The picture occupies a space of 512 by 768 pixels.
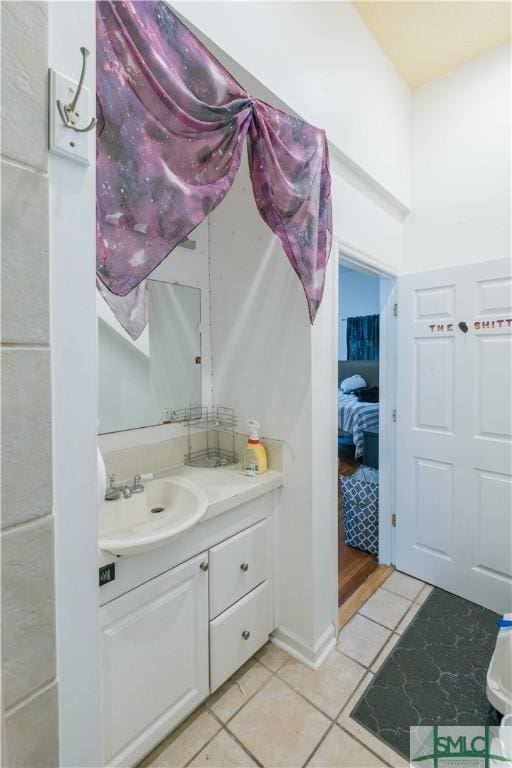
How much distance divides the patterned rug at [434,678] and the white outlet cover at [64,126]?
6.45ft

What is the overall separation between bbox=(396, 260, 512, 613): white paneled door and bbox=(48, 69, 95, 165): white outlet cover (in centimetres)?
207

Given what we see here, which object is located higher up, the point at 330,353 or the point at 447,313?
the point at 447,313

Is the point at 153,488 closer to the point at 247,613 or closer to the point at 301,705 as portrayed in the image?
the point at 247,613

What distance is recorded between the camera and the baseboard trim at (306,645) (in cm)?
161

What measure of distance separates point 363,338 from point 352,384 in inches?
32.0

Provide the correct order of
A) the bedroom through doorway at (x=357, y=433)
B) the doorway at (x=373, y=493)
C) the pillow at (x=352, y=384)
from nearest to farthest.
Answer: the doorway at (x=373, y=493), the bedroom through doorway at (x=357, y=433), the pillow at (x=352, y=384)

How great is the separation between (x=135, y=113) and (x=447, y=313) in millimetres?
1900

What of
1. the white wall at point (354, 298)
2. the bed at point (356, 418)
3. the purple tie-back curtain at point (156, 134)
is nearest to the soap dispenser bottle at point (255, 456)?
the purple tie-back curtain at point (156, 134)

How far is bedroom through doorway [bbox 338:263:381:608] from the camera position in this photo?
96.3 inches

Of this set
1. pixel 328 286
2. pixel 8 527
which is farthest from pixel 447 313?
pixel 8 527

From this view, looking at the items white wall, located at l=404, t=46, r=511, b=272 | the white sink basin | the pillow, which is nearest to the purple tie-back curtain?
the white sink basin

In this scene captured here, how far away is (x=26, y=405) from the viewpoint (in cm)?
45

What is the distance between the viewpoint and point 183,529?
3.62ft

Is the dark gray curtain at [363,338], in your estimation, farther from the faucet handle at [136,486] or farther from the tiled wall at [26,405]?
the tiled wall at [26,405]
